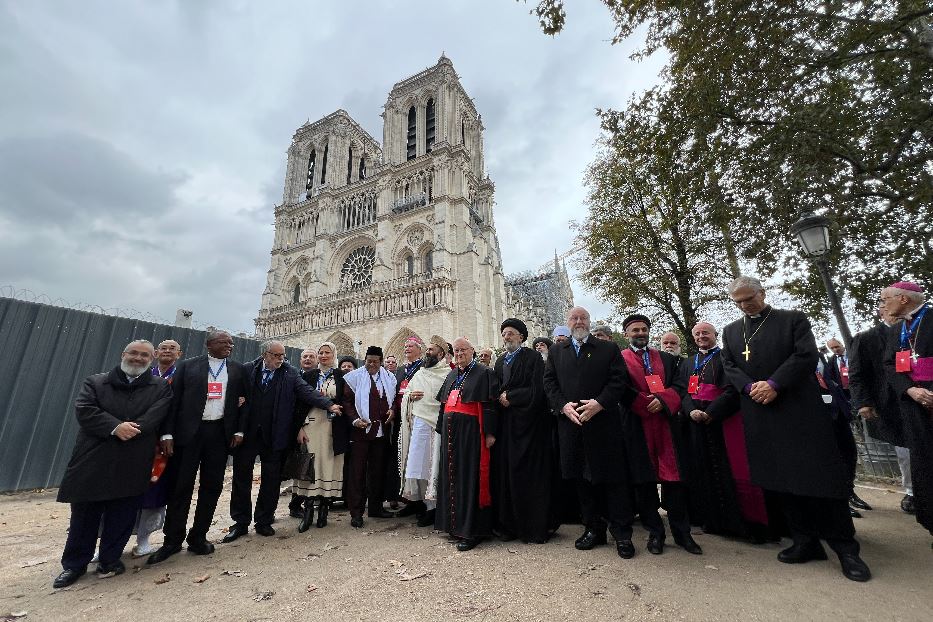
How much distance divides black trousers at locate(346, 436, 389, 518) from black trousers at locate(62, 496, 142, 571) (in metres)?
1.85

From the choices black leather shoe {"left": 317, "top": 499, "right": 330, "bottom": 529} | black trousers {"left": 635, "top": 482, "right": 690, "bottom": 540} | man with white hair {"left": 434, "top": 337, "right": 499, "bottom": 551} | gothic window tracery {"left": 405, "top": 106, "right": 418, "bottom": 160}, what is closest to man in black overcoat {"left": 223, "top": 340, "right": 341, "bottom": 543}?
black leather shoe {"left": 317, "top": 499, "right": 330, "bottom": 529}

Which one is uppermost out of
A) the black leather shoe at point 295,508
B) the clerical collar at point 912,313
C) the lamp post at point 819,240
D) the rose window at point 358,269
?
the rose window at point 358,269

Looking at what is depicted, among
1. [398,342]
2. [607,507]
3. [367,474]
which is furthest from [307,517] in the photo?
[398,342]

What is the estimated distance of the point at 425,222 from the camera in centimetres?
2781

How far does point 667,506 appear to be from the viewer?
132 inches

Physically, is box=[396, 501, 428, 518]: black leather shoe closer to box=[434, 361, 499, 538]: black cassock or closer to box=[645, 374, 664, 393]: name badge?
box=[434, 361, 499, 538]: black cassock

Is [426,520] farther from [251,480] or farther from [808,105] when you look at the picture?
[808,105]

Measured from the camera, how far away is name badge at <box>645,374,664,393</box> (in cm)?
344

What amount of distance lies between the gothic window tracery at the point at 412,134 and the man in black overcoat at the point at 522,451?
30.4 metres

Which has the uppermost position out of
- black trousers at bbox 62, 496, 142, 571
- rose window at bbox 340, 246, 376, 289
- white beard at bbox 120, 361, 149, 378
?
rose window at bbox 340, 246, 376, 289

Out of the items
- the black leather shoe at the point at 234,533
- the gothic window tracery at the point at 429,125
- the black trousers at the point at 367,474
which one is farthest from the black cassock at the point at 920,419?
the gothic window tracery at the point at 429,125

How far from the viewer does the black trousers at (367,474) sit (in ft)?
14.2

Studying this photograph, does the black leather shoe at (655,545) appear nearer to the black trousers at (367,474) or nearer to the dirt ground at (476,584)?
the dirt ground at (476,584)

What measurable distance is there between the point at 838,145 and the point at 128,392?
9.21m
